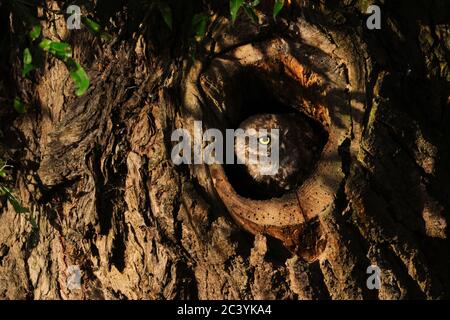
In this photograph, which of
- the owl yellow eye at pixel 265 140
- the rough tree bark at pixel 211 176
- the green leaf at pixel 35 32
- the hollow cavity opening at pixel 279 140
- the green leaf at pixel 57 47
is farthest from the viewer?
the owl yellow eye at pixel 265 140

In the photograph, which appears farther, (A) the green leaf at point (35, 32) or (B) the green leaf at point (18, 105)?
(B) the green leaf at point (18, 105)

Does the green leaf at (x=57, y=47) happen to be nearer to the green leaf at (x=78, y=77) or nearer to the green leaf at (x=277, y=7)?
the green leaf at (x=78, y=77)

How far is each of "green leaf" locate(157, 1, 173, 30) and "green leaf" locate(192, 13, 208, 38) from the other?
94 mm

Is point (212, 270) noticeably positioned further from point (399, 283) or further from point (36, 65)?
point (36, 65)

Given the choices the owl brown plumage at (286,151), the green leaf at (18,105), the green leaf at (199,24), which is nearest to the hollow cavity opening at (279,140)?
the owl brown plumage at (286,151)

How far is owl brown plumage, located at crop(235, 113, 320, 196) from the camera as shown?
3.09 meters

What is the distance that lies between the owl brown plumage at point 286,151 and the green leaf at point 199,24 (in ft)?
1.64

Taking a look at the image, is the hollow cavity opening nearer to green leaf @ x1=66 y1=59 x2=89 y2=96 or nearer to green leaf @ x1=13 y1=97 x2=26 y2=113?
green leaf @ x1=66 y1=59 x2=89 y2=96

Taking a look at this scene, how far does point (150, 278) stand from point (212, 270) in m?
0.25

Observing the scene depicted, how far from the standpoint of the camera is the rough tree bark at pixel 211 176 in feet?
9.11

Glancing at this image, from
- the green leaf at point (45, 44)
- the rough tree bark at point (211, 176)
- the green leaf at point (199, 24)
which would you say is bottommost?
the rough tree bark at point (211, 176)

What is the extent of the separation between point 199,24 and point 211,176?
21.8 inches

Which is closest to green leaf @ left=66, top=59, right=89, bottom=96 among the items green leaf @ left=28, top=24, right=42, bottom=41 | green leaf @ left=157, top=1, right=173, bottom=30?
green leaf @ left=28, top=24, right=42, bottom=41

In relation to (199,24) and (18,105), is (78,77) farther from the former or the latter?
(18,105)
